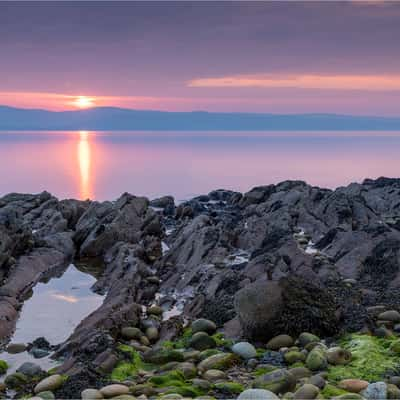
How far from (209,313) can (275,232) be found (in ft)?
26.2

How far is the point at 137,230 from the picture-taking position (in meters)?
29.6

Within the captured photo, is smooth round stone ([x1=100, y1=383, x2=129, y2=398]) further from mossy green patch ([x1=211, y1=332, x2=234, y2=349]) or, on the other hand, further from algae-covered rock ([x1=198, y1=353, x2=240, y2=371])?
mossy green patch ([x1=211, y1=332, x2=234, y2=349])

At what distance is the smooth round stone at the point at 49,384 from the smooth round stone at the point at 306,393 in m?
4.39

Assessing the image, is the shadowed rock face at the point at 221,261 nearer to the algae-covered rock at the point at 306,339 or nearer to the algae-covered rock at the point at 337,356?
the algae-covered rock at the point at 306,339

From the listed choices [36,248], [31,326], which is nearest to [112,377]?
[31,326]

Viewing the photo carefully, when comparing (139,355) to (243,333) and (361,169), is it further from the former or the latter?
(361,169)

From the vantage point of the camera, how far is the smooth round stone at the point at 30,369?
1152 centimetres

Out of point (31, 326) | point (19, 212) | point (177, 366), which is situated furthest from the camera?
point (19, 212)

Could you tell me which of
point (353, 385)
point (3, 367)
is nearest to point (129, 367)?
point (3, 367)

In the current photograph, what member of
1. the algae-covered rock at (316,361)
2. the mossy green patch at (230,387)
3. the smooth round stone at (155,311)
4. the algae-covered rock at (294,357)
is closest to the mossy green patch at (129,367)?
the mossy green patch at (230,387)

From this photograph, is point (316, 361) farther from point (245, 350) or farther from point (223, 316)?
point (223, 316)

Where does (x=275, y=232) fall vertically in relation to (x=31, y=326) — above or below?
above

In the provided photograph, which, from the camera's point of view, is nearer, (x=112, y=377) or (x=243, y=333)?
(x=112, y=377)

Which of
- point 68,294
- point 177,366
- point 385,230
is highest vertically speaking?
point 385,230
